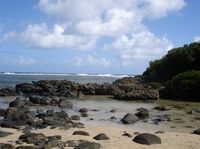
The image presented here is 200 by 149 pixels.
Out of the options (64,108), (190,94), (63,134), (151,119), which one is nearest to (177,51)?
→ (190,94)

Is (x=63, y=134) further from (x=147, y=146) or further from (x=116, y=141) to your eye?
(x=147, y=146)

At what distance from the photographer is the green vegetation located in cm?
5556

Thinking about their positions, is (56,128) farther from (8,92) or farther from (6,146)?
(8,92)

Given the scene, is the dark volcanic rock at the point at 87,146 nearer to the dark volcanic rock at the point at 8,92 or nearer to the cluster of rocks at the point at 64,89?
the cluster of rocks at the point at 64,89

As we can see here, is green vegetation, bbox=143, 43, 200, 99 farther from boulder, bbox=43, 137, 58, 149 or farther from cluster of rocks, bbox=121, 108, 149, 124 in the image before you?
boulder, bbox=43, 137, 58, 149

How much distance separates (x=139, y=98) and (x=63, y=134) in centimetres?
3051

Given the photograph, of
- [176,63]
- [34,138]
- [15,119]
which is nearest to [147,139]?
[34,138]

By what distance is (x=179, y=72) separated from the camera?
248 ft

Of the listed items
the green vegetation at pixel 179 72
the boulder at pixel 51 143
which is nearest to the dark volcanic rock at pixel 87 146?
the boulder at pixel 51 143

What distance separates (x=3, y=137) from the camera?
2206cm

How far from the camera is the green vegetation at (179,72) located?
55562mm

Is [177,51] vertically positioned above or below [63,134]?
above

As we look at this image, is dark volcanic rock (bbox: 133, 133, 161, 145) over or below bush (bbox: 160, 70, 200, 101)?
below

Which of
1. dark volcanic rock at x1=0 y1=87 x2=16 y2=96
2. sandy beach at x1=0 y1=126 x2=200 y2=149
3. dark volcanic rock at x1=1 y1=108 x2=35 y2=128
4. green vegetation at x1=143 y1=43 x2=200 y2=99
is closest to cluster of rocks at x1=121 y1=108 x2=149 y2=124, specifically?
sandy beach at x1=0 y1=126 x2=200 y2=149
